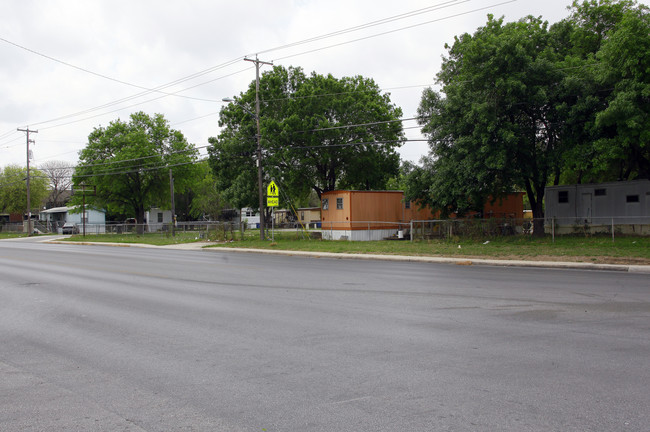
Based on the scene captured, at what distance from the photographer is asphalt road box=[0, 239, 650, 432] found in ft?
13.9

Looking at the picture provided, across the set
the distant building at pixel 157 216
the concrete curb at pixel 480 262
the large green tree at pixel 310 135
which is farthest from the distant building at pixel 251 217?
the concrete curb at pixel 480 262

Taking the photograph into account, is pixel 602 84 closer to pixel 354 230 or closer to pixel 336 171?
pixel 354 230

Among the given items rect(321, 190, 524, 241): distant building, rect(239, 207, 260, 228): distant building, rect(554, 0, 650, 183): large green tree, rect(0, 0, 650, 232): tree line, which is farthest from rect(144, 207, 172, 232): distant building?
rect(554, 0, 650, 183): large green tree

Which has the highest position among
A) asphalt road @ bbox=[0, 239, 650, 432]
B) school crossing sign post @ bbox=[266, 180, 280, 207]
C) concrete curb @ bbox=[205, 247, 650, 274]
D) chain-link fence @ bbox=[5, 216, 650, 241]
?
school crossing sign post @ bbox=[266, 180, 280, 207]

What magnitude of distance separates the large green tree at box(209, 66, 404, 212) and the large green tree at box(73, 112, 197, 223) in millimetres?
17414

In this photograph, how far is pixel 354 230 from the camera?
1289 inches

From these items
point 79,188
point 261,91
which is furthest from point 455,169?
point 79,188

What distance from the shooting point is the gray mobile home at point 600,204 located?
1014 inches

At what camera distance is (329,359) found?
19.6 feet

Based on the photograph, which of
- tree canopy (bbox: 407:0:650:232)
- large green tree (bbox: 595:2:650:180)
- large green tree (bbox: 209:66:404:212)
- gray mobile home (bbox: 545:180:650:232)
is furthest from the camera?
large green tree (bbox: 209:66:404:212)

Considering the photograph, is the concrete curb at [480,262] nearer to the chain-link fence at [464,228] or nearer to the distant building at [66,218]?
the chain-link fence at [464,228]

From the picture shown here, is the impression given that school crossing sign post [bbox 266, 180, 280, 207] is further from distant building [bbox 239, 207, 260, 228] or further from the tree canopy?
distant building [bbox 239, 207, 260, 228]

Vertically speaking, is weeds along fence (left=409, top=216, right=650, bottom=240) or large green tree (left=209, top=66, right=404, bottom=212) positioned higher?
large green tree (left=209, top=66, right=404, bottom=212)

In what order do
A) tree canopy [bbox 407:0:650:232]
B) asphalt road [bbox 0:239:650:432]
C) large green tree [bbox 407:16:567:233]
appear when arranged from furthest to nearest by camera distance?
large green tree [bbox 407:16:567:233], tree canopy [bbox 407:0:650:232], asphalt road [bbox 0:239:650:432]
